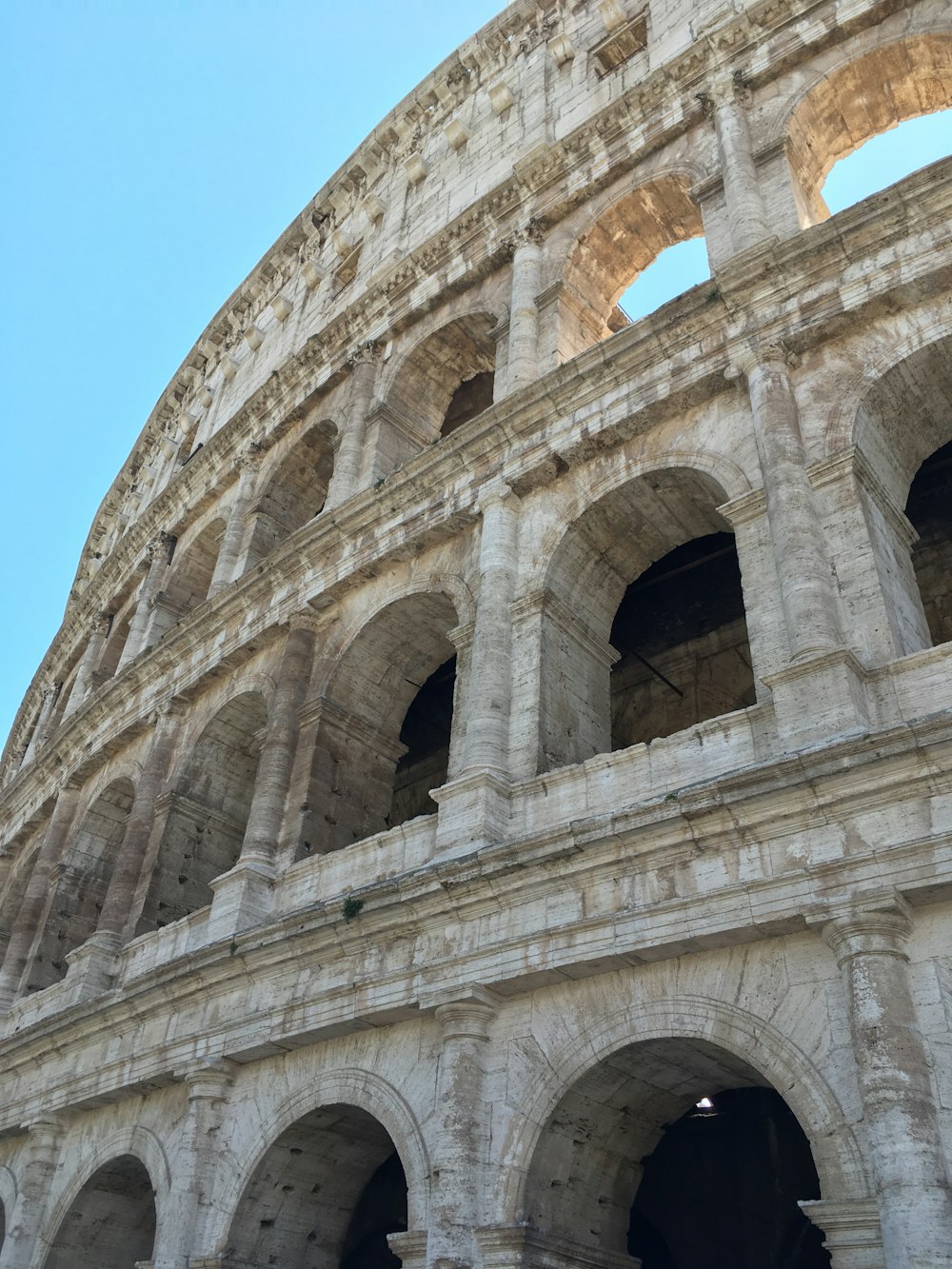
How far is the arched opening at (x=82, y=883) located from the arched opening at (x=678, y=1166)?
27.5 feet

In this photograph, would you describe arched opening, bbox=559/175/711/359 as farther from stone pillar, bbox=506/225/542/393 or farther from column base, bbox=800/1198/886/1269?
column base, bbox=800/1198/886/1269

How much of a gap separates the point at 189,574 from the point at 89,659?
11.6 feet

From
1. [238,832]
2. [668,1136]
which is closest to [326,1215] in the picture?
[668,1136]

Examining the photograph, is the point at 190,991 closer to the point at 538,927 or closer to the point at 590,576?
the point at 538,927

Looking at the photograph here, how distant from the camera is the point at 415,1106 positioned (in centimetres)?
835

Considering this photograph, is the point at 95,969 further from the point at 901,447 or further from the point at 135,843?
the point at 901,447

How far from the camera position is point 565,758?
9742 millimetres

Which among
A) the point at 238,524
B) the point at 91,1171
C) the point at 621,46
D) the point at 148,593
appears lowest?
the point at 91,1171

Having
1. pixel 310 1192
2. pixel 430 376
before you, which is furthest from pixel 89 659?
pixel 310 1192

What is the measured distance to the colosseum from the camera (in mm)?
7137

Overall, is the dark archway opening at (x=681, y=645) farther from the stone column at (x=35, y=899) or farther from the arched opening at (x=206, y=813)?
the stone column at (x=35, y=899)

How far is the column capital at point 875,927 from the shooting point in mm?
6453

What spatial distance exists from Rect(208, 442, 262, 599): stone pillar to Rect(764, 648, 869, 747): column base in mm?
9910

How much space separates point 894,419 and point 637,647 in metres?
5.22
